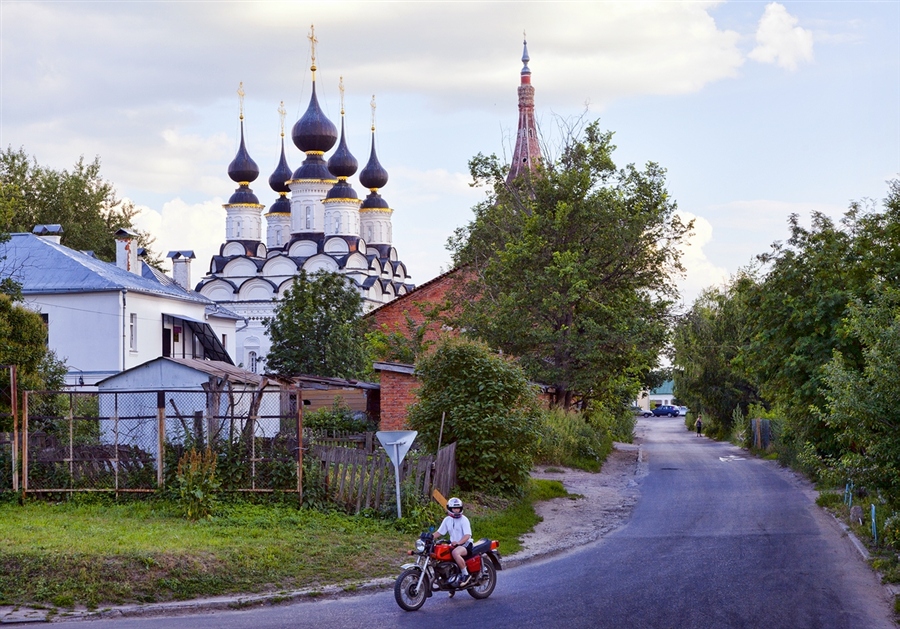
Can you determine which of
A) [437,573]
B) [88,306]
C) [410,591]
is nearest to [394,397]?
[88,306]

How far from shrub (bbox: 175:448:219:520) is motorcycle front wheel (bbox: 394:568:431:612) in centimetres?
579

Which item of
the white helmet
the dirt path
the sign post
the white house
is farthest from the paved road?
the white house

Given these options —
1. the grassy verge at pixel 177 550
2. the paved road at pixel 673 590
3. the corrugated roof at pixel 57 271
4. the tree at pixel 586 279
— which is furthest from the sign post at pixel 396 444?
the corrugated roof at pixel 57 271

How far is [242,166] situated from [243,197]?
2599mm

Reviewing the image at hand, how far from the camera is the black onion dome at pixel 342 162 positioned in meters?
86.2

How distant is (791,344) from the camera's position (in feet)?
83.7

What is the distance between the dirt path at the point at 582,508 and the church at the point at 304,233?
49162mm

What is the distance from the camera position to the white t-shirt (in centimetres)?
1297

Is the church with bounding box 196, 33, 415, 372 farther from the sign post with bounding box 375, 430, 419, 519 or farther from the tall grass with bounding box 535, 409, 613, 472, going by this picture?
the sign post with bounding box 375, 430, 419, 519

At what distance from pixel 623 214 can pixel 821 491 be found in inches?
634

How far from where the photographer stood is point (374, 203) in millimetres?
91938

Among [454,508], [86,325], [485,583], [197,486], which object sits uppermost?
[86,325]

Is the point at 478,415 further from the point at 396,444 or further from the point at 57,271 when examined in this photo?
the point at 57,271

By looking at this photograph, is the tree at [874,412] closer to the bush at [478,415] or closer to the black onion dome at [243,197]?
the bush at [478,415]
